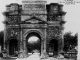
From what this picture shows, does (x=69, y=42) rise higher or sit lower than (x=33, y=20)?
lower

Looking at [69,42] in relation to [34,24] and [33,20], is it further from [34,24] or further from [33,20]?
[33,20]

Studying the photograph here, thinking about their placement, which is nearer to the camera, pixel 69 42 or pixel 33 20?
pixel 33 20

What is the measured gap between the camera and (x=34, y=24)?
95.8ft

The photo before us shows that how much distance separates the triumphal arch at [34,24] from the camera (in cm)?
2911

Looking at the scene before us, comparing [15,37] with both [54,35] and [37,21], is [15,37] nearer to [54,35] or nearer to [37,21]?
[37,21]

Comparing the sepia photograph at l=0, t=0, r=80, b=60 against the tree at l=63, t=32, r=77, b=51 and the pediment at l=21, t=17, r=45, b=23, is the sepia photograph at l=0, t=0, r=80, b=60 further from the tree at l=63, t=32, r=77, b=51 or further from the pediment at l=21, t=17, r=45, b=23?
the tree at l=63, t=32, r=77, b=51

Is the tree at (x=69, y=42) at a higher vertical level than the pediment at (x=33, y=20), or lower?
lower

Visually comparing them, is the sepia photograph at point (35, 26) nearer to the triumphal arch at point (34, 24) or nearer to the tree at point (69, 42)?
the triumphal arch at point (34, 24)

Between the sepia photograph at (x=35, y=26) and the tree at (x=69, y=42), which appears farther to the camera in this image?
the tree at (x=69, y=42)

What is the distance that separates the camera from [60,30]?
2969 cm

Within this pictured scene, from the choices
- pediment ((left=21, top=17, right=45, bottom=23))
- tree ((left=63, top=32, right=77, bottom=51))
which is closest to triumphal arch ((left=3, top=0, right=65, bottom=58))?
pediment ((left=21, top=17, right=45, bottom=23))

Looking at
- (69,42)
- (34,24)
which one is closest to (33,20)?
(34,24)

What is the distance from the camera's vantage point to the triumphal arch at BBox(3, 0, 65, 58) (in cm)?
2911

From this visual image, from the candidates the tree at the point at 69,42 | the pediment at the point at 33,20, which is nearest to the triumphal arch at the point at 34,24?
the pediment at the point at 33,20
